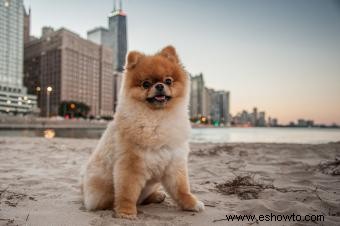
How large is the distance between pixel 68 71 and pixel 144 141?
15517cm

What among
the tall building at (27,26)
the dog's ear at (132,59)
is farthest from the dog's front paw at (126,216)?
the tall building at (27,26)

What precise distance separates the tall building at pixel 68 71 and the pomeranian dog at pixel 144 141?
14108cm

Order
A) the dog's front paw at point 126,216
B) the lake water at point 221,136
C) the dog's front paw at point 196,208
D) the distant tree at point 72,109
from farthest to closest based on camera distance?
the distant tree at point 72,109 < the lake water at point 221,136 < the dog's front paw at point 196,208 < the dog's front paw at point 126,216

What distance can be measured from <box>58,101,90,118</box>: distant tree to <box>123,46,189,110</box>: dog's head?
110 meters

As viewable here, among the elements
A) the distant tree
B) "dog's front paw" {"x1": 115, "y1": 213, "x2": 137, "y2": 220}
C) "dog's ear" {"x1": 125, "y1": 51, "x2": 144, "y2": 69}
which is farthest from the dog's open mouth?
the distant tree

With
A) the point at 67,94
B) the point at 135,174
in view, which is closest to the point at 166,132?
the point at 135,174

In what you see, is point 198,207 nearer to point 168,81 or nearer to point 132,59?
point 168,81

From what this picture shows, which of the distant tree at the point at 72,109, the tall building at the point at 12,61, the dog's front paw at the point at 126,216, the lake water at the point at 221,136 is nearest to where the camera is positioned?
the dog's front paw at the point at 126,216

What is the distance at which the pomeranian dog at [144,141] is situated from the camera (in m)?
2.81

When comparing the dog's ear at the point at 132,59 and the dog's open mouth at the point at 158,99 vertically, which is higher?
the dog's ear at the point at 132,59

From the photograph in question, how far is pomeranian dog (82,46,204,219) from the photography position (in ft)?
9.21

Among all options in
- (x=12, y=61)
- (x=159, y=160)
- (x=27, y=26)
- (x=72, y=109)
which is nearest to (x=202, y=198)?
(x=159, y=160)

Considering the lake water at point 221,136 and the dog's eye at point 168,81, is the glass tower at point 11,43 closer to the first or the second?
the lake water at point 221,136

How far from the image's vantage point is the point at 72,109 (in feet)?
357
